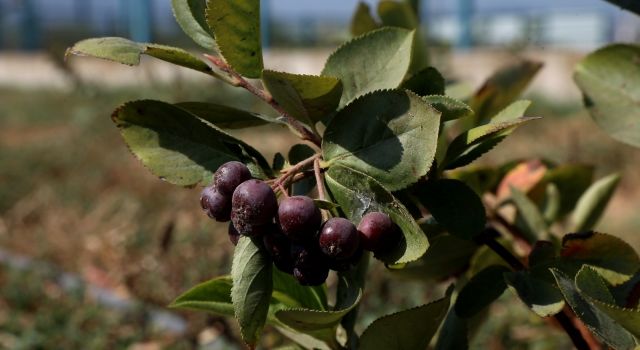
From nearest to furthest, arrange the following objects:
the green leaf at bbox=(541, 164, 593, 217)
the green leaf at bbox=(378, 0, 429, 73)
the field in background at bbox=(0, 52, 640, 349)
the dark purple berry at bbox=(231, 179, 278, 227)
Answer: the dark purple berry at bbox=(231, 179, 278, 227) < the green leaf at bbox=(378, 0, 429, 73) < the green leaf at bbox=(541, 164, 593, 217) < the field in background at bbox=(0, 52, 640, 349)

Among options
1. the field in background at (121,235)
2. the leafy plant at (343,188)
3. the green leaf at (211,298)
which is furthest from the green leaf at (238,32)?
the field in background at (121,235)

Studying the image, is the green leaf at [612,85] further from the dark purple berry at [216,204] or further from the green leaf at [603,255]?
the dark purple berry at [216,204]

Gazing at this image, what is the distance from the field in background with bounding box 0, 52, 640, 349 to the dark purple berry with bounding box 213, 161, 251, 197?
88 cm

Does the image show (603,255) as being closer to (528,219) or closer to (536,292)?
(536,292)

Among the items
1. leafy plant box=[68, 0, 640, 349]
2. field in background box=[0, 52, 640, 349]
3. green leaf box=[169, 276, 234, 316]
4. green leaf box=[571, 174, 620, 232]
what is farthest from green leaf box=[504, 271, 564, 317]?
field in background box=[0, 52, 640, 349]

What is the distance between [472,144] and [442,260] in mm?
184

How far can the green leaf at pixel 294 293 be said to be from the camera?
707 mm

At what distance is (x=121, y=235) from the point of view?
3.03m

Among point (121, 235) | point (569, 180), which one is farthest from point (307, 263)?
point (121, 235)

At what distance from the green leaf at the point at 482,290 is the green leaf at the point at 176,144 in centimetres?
20

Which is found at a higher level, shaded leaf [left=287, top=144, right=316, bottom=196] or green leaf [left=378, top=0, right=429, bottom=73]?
green leaf [left=378, top=0, right=429, bottom=73]

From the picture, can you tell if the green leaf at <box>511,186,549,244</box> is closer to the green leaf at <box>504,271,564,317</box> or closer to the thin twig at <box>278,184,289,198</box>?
the green leaf at <box>504,271,564,317</box>

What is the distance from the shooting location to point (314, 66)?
31.1 ft

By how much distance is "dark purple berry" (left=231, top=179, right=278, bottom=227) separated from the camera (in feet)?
1.57
